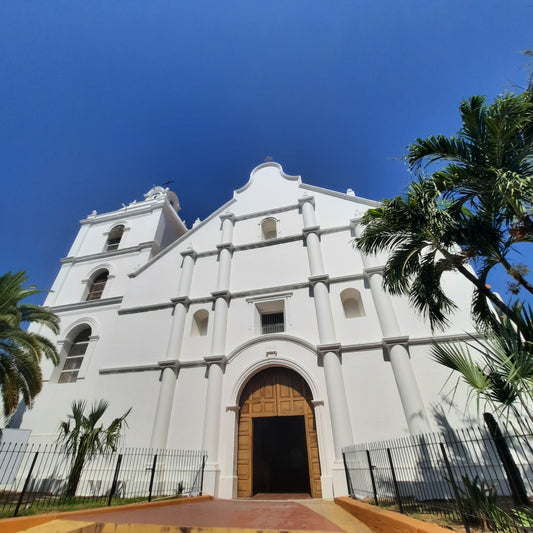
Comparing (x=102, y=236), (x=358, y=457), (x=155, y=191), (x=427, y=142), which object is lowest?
(x=358, y=457)

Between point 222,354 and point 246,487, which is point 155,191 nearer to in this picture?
point 222,354

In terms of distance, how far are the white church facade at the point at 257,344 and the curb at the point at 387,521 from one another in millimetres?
3215

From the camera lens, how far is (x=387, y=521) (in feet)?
14.6

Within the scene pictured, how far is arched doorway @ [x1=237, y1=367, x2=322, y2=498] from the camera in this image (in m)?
10.0

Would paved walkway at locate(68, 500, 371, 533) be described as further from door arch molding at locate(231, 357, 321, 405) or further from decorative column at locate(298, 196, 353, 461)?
door arch molding at locate(231, 357, 321, 405)

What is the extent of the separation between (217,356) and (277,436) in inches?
261

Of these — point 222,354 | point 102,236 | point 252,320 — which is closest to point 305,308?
point 252,320

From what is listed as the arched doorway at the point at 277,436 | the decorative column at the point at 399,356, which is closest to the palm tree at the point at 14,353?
the arched doorway at the point at 277,436

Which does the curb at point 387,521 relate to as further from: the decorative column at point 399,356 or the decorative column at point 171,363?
the decorative column at point 171,363

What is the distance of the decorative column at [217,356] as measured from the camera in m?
10.1

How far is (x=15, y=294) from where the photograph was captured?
35.3ft

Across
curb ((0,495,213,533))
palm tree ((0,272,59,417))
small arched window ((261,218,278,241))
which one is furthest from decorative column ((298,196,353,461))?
palm tree ((0,272,59,417))

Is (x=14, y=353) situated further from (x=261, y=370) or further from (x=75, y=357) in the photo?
(x=261, y=370)

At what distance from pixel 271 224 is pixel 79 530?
13512mm
